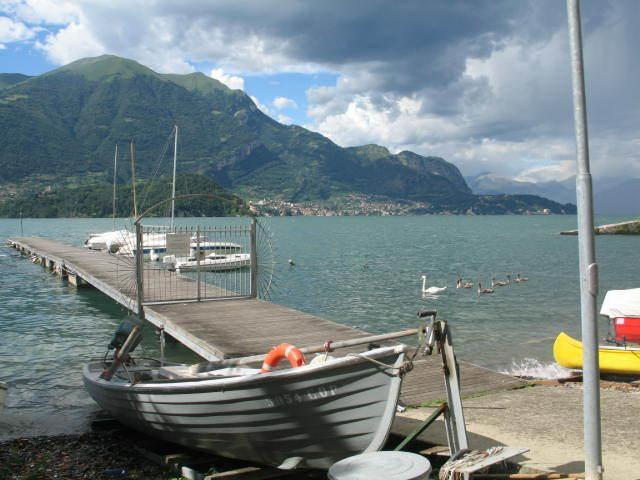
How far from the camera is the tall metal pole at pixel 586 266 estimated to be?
231 inches

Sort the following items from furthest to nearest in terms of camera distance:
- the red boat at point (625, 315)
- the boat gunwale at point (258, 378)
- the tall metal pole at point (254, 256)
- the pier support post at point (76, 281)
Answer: the pier support post at point (76, 281)
the tall metal pole at point (254, 256)
the red boat at point (625, 315)
the boat gunwale at point (258, 378)

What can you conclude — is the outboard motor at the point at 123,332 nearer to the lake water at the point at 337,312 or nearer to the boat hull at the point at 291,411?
the boat hull at the point at 291,411

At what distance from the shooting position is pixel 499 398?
992cm

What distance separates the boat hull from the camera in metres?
7.04

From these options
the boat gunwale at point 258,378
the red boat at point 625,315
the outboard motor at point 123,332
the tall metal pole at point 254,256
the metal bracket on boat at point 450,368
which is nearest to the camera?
the metal bracket on boat at point 450,368

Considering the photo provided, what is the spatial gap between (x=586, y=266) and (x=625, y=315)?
11.0m

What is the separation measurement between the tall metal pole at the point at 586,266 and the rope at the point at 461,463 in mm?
1107

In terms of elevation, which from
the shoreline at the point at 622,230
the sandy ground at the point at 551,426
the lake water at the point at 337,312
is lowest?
the lake water at the point at 337,312

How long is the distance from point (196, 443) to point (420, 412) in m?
3.34

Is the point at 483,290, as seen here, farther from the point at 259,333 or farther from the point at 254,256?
the point at 259,333

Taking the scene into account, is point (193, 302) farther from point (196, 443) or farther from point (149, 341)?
point (196, 443)

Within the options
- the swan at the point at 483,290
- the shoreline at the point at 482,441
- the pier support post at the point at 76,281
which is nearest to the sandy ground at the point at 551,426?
the shoreline at the point at 482,441

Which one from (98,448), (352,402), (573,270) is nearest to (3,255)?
(573,270)

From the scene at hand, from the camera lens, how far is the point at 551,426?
848cm
